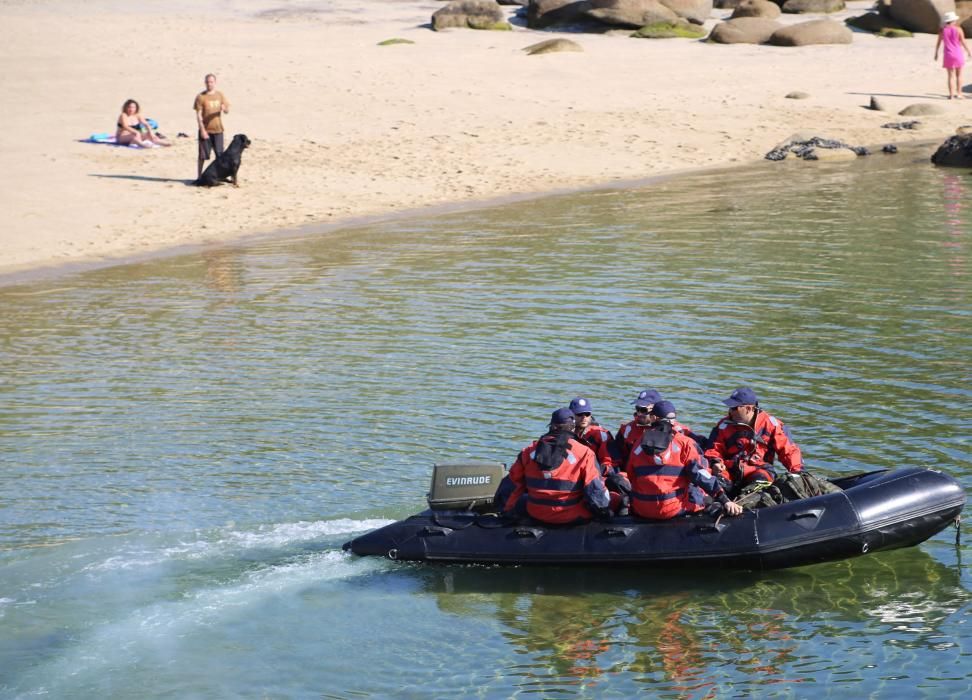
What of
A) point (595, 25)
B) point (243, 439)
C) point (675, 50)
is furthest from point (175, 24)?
point (243, 439)

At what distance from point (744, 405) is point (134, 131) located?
65.0 ft

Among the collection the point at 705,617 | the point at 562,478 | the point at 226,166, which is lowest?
the point at 705,617

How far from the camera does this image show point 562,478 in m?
10.2

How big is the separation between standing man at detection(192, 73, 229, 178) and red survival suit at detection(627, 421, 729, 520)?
626 inches

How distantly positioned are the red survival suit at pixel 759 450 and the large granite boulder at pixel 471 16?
31899 millimetres

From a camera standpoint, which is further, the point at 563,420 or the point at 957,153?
the point at 957,153

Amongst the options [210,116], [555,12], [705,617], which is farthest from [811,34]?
[705,617]

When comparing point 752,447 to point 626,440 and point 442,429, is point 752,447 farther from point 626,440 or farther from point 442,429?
point 442,429

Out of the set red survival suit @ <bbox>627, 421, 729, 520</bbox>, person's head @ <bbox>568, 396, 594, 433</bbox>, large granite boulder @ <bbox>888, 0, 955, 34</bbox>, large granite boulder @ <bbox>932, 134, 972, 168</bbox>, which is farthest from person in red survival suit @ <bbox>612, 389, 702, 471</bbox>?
large granite boulder @ <bbox>888, 0, 955, 34</bbox>

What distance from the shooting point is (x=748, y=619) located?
Answer: 31.2ft

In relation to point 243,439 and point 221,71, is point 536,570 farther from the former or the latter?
point 221,71

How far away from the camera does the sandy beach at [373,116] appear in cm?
2444

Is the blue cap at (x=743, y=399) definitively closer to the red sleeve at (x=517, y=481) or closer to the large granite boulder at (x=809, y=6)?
the red sleeve at (x=517, y=481)

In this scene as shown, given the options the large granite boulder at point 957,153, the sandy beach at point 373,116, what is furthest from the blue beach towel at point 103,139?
the large granite boulder at point 957,153
